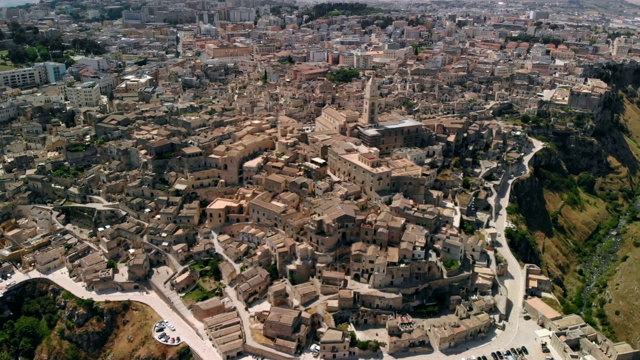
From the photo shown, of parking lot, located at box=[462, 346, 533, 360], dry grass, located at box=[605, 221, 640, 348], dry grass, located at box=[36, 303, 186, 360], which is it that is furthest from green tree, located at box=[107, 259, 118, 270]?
dry grass, located at box=[605, 221, 640, 348]

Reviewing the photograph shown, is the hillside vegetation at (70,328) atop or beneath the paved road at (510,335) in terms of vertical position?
beneath

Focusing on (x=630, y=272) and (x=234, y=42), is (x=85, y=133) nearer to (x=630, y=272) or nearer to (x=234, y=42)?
(x=630, y=272)

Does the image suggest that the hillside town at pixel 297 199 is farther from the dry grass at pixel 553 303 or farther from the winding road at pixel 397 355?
the dry grass at pixel 553 303

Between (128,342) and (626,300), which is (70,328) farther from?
(626,300)

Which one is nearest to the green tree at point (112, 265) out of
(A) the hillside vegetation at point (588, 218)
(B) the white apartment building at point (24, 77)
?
(A) the hillside vegetation at point (588, 218)

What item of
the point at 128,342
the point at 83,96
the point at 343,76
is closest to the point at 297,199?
the point at 128,342

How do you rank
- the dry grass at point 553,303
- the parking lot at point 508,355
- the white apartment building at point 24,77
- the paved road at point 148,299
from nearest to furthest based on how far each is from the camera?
the parking lot at point 508,355, the paved road at point 148,299, the dry grass at point 553,303, the white apartment building at point 24,77

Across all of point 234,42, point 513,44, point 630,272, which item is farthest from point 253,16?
point 630,272
